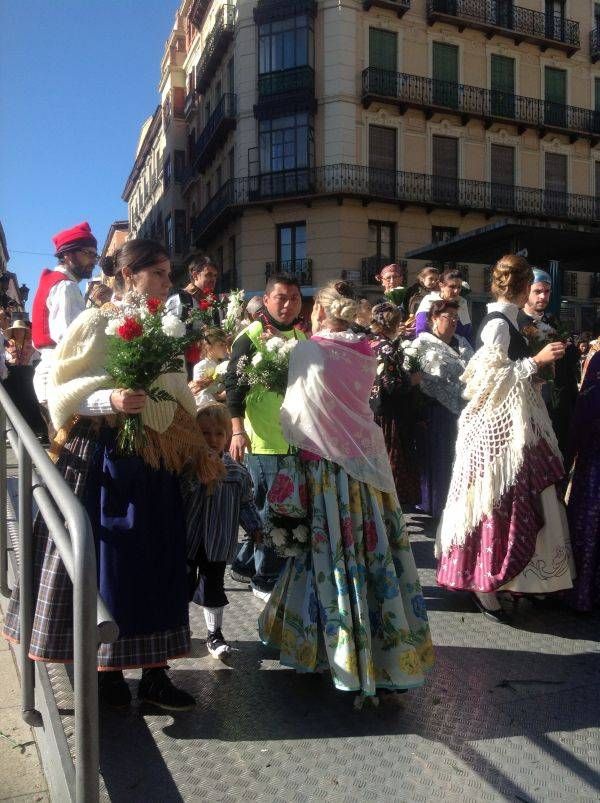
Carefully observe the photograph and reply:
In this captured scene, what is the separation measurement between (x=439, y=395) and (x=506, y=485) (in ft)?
6.01

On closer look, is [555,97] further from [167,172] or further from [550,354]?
[550,354]

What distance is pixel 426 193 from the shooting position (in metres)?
28.2

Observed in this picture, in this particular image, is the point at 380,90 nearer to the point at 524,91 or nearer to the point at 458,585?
the point at 524,91

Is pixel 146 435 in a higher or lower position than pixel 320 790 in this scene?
higher

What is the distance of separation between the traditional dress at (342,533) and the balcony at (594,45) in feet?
109

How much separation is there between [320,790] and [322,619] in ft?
2.44

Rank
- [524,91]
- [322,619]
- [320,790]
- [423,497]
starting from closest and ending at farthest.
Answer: [320,790], [322,619], [423,497], [524,91]

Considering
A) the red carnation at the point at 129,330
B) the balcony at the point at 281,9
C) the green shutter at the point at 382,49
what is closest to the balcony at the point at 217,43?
the balcony at the point at 281,9

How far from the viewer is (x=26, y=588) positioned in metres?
2.67

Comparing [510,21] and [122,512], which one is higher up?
[510,21]

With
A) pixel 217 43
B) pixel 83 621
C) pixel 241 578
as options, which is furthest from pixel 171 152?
pixel 83 621

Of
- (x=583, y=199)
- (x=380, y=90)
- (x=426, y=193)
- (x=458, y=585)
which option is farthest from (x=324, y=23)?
(x=458, y=585)

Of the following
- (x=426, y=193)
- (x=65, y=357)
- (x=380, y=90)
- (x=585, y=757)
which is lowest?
(x=585, y=757)

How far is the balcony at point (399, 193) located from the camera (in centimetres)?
2706
